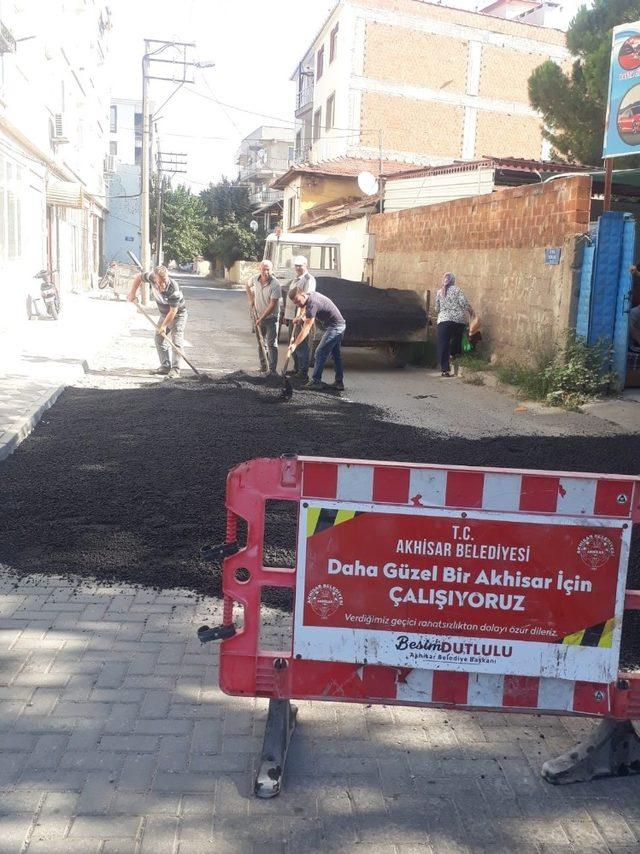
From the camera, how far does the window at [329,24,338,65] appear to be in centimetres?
3919

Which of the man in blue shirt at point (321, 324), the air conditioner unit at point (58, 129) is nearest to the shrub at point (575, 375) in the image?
the man in blue shirt at point (321, 324)

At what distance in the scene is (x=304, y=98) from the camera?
46781 mm

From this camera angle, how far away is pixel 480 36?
127 ft

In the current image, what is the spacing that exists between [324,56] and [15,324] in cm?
3097

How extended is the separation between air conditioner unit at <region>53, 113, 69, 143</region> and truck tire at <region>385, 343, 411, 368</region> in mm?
14655

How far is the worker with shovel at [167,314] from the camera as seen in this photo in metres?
11.7

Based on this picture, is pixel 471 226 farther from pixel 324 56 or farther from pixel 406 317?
pixel 324 56

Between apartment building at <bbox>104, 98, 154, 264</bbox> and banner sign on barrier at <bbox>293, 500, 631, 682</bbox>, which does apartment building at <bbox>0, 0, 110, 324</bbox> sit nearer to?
apartment building at <bbox>104, 98, 154, 264</bbox>

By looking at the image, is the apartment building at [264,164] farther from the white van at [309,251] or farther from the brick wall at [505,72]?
the white van at [309,251]

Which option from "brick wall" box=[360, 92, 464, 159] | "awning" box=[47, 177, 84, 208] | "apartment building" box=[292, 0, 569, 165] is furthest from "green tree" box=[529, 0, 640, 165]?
"brick wall" box=[360, 92, 464, 159]

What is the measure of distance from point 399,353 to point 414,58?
95.3ft

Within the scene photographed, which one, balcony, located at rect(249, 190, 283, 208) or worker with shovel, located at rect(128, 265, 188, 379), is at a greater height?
balcony, located at rect(249, 190, 283, 208)

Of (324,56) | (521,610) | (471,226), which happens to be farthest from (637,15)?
(324,56)

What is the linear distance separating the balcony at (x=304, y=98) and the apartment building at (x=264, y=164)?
5.29 metres
